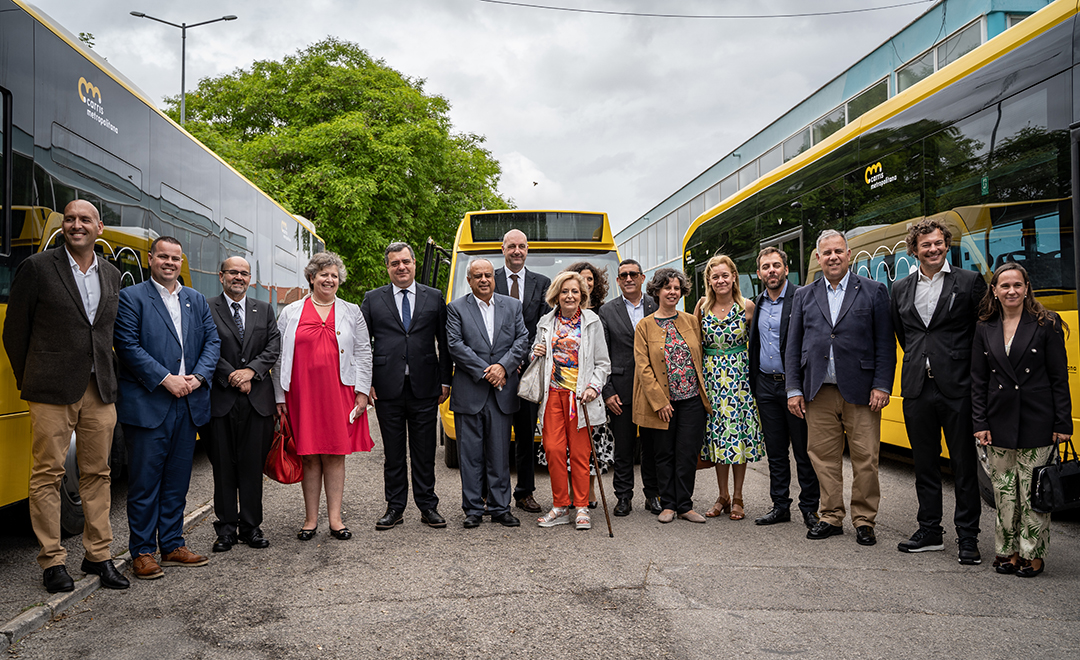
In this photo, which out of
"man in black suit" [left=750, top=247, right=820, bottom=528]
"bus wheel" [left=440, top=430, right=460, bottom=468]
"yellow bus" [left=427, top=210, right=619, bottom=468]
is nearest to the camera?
"man in black suit" [left=750, top=247, right=820, bottom=528]

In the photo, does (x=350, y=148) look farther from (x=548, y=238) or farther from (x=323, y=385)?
(x=323, y=385)

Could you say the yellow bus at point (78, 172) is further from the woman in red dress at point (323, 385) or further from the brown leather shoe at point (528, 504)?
the brown leather shoe at point (528, 504)

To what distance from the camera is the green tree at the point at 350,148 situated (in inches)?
890

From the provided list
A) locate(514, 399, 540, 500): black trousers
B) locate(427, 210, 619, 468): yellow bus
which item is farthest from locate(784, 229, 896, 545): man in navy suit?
locate(427, 210, 619, 468): yellow bus

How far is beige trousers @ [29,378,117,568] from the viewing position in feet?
13.9

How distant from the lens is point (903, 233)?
7180 mm

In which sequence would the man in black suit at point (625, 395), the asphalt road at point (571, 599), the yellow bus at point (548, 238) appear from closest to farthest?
the asphalt road at point (571, 599), the man in black suit at point (625, 395), the yellow bus at point (548, 238)

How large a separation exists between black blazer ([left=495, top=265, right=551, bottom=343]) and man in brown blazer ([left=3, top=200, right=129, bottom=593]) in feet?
9.94

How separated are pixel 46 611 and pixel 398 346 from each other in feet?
8.94

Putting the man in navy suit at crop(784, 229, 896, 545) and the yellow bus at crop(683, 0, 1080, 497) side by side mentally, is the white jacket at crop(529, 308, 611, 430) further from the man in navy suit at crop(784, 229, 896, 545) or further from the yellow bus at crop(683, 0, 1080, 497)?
the yellow bus at crop(683, 0, 1080, 497)

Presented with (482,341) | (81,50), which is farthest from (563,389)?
(81,50)

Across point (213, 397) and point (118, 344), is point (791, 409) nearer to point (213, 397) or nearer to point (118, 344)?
point (213, 397)

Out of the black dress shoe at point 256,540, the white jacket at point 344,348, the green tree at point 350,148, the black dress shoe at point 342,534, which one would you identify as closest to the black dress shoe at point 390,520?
the black dress shoe at point 342,534

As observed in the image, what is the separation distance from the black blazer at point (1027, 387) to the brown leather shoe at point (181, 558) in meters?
4.76
